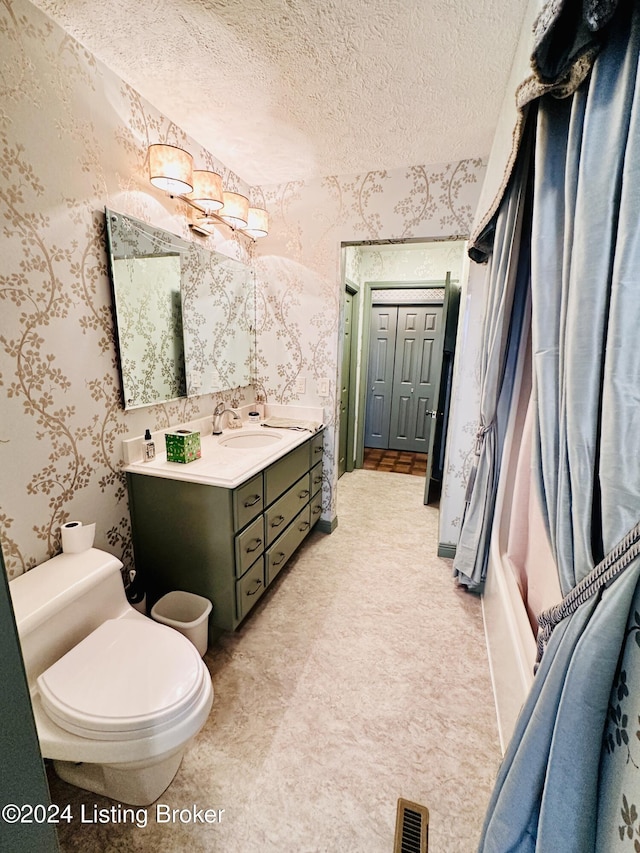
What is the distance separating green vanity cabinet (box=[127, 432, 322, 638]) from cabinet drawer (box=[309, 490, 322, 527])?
642 millimetres

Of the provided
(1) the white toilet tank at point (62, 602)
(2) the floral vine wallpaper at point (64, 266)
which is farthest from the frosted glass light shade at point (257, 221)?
(1) the white toilet tank at point (62, 602)

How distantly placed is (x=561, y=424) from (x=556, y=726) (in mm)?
534

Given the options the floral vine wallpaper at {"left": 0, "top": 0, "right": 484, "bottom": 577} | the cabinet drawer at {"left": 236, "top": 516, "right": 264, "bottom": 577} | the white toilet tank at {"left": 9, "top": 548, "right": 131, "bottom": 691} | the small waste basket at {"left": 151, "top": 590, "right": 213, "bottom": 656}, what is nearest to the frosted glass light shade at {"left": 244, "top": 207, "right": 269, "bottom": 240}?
the floral vine wallpaper at {"left": 0, "top": 0, "right": 484, "bottom": 577}

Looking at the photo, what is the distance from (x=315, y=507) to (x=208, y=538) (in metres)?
1.11

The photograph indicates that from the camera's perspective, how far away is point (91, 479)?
1.50 metres

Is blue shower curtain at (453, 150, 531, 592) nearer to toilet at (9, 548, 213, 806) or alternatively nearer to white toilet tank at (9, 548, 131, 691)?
toilet at (9, 548, 213, 806)

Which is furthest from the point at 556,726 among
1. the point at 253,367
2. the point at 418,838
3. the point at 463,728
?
the point at 253,367

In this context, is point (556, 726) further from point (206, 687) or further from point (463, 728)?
point (463, 728)

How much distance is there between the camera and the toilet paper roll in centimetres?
134

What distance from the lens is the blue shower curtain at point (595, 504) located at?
55 cm

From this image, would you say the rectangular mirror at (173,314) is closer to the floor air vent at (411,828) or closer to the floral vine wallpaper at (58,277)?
the floral vine wallpaper at (58,277)

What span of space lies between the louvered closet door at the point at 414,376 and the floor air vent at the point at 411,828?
12.1 feet

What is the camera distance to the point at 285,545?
6.94 feet

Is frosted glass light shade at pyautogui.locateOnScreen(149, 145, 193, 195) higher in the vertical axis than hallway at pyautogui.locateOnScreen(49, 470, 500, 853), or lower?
higher
